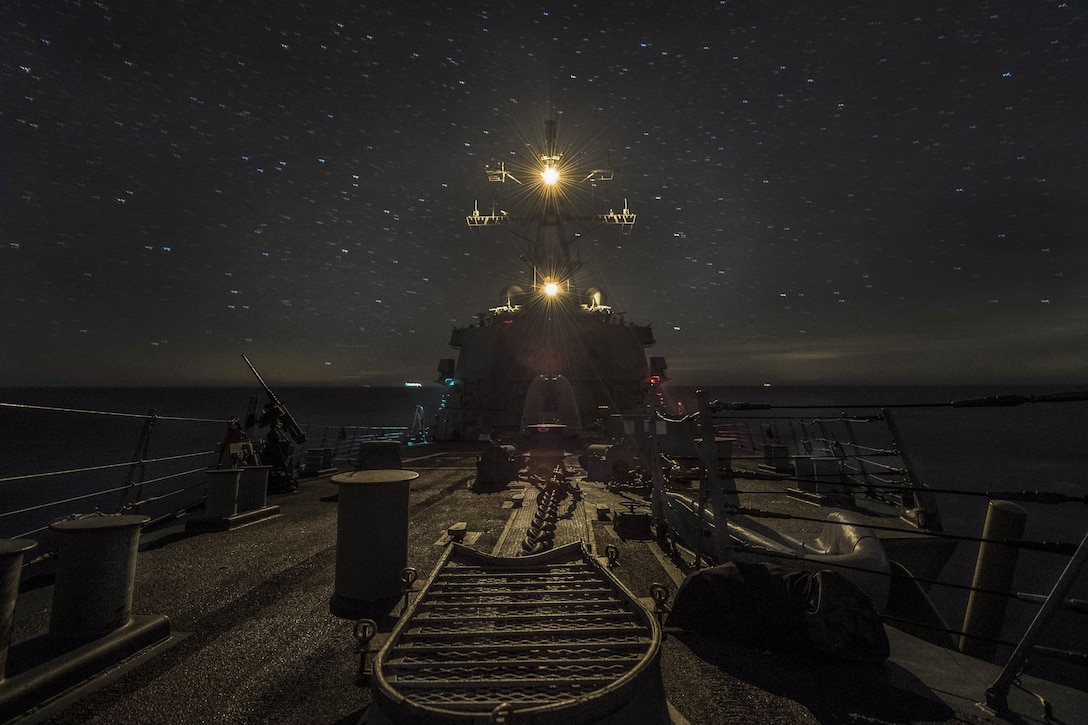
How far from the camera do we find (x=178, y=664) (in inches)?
152

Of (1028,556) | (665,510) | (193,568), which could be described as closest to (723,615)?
(665,510)

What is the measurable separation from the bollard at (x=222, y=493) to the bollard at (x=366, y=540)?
455 cm

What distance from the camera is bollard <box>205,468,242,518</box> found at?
8.15m

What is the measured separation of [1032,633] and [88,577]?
22.6 ft

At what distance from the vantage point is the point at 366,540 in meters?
4.93

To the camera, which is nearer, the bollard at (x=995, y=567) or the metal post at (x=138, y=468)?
the bollard at (x=995, y=567)

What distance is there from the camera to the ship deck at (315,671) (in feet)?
10.6

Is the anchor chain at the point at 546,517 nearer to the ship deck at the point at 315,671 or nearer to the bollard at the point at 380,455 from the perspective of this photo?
the ship deck at the point at 315,671

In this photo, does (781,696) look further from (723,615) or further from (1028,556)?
(1028,556)

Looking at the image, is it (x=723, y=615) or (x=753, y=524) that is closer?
(x=723, y=615)

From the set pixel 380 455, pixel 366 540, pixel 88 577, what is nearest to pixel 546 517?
pixel 380 455

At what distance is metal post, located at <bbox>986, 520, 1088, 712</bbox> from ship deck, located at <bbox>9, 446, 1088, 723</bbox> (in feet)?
0.41

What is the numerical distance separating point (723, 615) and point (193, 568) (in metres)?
6.55

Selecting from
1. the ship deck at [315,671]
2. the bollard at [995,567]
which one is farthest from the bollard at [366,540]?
the bollard at [995,567]
